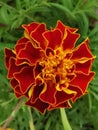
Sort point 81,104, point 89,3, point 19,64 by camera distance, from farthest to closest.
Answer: point 81,104
point 89,3
point 19,64

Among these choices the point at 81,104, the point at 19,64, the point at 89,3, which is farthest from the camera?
the point at 81,104

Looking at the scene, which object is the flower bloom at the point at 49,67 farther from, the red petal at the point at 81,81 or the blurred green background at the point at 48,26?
the blurred green background at the point at 48,26

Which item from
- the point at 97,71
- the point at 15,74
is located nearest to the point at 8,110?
the point at 97,71

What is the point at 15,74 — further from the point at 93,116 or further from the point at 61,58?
the point at 93,116

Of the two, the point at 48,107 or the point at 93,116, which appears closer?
the point at 48,107

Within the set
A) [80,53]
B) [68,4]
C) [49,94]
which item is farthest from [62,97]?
[68,4]

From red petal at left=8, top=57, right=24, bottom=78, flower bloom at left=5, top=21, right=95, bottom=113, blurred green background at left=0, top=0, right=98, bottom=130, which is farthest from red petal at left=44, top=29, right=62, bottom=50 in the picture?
blurred green background at left=0, top=0, right=98, bottom=130

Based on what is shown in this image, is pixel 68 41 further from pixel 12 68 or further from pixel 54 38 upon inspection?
pixel 12 68
